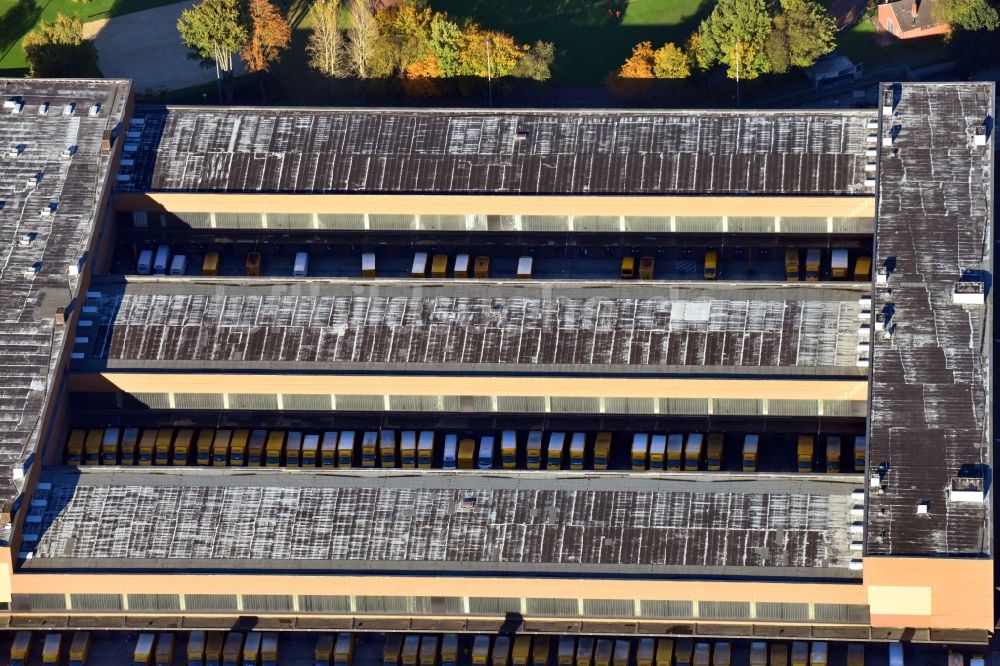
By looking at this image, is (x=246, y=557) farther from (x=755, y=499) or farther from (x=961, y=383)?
(x=961, y=383)

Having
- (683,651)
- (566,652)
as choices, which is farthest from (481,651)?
(683,651)

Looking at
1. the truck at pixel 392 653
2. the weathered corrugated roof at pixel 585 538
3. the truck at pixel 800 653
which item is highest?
the weathered corrugated roof at pixel 585 538

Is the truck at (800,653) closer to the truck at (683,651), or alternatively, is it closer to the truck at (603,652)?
the truck at (683,651)

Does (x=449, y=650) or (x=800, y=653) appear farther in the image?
(x=449, y=650)

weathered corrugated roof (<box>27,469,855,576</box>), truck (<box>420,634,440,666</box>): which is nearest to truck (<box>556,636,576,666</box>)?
weathered corrugated roof (<box>27,469,855,576</box>)

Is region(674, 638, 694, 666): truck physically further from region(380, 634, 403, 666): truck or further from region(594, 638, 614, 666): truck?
region(380, 634, 403, 666): truck

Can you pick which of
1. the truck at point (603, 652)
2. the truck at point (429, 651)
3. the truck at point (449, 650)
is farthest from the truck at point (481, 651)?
the truck at point (603, 652)

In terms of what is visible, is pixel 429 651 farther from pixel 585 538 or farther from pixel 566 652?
pixel 585 538

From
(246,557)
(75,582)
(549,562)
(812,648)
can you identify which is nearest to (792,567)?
(812,648)
